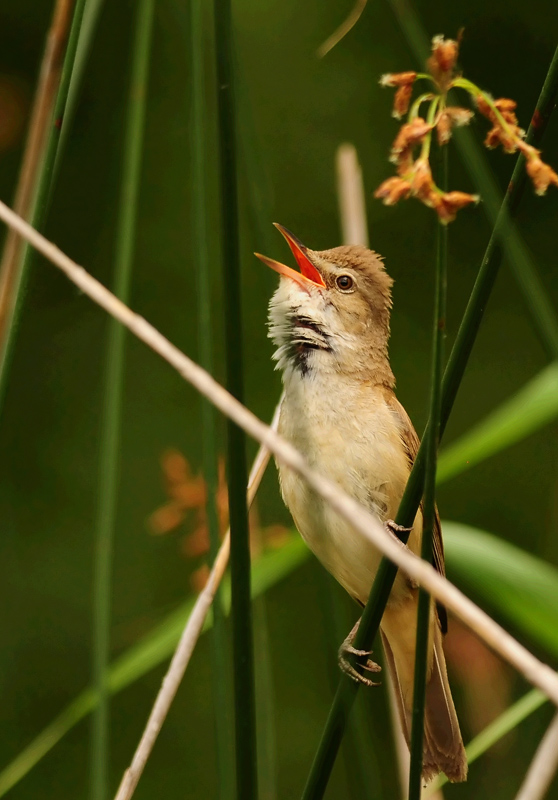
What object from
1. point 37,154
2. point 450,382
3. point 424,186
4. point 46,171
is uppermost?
point 37,154

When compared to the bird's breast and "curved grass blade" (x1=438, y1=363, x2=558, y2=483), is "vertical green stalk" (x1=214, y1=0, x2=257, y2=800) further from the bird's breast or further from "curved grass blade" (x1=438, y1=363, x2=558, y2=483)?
the bird's breast

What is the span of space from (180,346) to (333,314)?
2914 mm

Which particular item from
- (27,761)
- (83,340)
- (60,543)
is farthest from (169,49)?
(27,761)

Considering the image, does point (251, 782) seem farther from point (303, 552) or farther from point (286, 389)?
point (286, 389)

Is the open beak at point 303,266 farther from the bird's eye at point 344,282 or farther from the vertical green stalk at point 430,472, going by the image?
the vertical green stalk at point 430,472

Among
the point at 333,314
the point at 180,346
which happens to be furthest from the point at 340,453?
the point at 180,346

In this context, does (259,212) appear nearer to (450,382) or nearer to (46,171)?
(46,171)

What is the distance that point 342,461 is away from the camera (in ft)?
5.88

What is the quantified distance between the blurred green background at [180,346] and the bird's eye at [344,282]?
92.0 inches

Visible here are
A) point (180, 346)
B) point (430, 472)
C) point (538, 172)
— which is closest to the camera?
point (538, 172)

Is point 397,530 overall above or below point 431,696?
above

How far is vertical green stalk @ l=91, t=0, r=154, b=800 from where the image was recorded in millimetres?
1434

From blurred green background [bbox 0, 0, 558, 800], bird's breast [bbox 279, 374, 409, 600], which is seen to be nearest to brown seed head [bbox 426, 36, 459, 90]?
bird's breast [bbox 279, 374, 409, 600]

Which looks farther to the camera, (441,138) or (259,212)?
(259,212)
